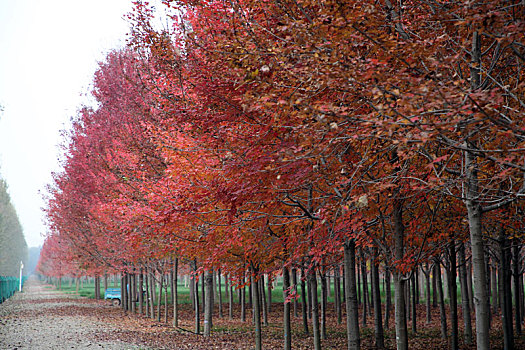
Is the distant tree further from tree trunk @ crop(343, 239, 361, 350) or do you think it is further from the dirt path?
tree trunk @ crop(343, 239, 361, 350)

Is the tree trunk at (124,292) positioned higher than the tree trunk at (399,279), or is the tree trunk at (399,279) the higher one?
the tree trunk at (399,279)

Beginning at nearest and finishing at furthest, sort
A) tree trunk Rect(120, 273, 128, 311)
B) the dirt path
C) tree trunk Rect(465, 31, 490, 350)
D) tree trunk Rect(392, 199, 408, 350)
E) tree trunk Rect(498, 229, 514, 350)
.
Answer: tree trunk Rect(465, 31, 490, 350)
tree trunk Rect(392, 199, 408, 350)
tree trunk Rect(498, 229, 514, 350)
the dirt path
tree trunk Rect(120, 273, 128, 311)

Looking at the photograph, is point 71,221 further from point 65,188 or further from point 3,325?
point 3,325

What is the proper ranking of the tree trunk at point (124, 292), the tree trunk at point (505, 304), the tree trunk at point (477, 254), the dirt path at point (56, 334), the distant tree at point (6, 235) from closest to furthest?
the tree trunk at point (477, 254), the tree trunk at point (505, 304), the dirt path at point (56, 334), the tree trunk at point (124, 292), the distant tree at point (6, 235)

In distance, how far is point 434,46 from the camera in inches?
205

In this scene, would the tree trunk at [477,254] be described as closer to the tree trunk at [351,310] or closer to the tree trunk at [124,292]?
the tree trunk at [351,310]

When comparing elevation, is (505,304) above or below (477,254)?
below

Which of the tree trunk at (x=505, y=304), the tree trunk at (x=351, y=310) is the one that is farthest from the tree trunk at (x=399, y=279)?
the tree trunk at (x=505, y=304)

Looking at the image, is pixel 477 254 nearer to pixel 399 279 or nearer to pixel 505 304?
pixel 399 279

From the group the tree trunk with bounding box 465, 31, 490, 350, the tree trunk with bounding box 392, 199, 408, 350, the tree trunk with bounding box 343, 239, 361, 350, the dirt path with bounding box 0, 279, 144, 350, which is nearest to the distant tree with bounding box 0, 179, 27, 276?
the dirt path with bounding box 0, 279, 144, 350

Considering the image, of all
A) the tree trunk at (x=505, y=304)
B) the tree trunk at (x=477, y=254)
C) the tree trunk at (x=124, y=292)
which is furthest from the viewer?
the tree trunk at (x=124, y=292)

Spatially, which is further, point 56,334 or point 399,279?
point 56,334

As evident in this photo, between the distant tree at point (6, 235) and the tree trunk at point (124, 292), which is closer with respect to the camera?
the tree trunk at point (124, 292)

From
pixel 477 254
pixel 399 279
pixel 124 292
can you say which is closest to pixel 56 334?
pixel 399 279
